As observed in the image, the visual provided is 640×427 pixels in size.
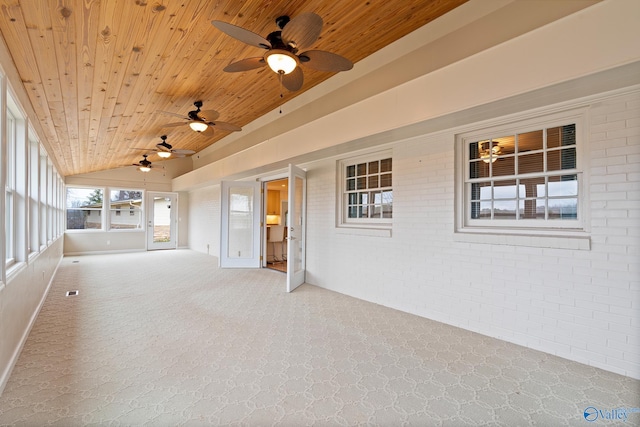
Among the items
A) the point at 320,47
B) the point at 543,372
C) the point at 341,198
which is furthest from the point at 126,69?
the point at 543,372

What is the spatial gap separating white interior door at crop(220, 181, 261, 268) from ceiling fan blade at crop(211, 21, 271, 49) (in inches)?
186

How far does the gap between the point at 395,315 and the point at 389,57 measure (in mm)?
3203

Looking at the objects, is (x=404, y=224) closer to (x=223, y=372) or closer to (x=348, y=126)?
(x=348, y=126)

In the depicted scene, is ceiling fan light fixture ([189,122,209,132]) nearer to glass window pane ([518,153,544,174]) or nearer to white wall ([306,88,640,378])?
white wall ([306,88,640,378])

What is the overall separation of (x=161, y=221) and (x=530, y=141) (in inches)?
432

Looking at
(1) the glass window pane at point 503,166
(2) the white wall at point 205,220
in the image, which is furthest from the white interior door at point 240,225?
(1) the glass window pane at point 503,166

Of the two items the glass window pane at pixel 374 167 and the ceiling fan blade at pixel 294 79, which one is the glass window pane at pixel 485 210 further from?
the ceiling fan blade at pixel 294 79

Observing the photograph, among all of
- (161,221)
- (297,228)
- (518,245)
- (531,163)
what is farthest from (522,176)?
(161,221)

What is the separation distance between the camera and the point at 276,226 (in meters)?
7.83

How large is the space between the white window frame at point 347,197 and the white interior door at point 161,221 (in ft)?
26.5

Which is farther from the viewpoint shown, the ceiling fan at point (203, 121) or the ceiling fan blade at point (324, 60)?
the ceiling fan at point (203, 121)

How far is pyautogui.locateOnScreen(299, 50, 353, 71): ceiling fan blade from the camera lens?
2613mm

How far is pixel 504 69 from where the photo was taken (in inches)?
95.1

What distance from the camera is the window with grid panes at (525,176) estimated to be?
272 centimetres
